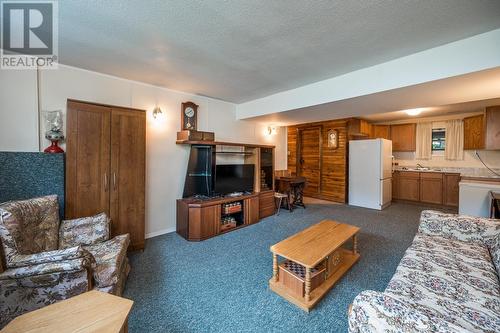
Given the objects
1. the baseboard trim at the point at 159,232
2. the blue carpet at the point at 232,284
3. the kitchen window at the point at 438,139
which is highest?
the kitchen window at the point at 438,139

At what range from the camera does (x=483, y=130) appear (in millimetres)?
4316

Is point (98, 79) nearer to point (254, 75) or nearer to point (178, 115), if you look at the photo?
point (178, 115)

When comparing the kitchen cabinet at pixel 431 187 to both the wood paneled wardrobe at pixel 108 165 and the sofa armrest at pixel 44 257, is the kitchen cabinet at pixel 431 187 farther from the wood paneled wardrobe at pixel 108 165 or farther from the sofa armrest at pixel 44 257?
the sofa armrest at pixel 44 257

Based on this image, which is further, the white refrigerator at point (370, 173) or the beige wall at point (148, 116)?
the white refrigerator at point (370, 173)

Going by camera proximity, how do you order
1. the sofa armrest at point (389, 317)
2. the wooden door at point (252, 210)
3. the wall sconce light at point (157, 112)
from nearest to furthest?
1. the sofa armrest at point (389, 317)
2. the wall sconce light at point (157, 112)
3. the wooden door at point (252, 210)

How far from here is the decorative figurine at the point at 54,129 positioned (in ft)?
7.91

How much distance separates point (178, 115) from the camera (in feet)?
12.0

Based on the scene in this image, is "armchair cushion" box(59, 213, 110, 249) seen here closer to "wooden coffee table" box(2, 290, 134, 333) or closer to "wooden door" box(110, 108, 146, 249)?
"wooden door" box(110, 108, 146, 249)

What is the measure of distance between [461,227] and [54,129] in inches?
188

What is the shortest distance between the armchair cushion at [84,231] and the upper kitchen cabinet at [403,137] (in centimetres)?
709

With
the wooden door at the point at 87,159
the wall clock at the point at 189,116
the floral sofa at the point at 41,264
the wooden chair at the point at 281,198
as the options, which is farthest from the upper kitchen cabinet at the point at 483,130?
the wooden door at the point at 87,159

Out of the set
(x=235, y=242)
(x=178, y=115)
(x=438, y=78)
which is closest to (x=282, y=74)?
(x=438, y=78)

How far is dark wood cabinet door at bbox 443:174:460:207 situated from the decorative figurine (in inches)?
297

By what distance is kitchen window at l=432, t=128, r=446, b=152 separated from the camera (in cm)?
544
